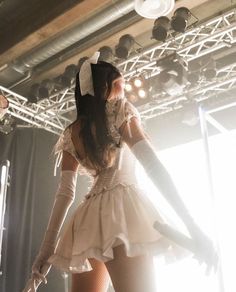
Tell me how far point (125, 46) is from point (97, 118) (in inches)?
89.1

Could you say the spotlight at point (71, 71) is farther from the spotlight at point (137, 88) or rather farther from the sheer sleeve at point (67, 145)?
the sheer sleeve at point (67, 145)

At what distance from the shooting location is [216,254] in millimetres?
967

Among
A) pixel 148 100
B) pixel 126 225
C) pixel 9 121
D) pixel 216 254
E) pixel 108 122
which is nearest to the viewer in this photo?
pixel 216 254

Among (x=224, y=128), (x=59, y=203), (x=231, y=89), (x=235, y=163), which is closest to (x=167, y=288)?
(x=235, y=163)

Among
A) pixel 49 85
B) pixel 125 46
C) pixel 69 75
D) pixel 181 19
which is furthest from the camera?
pixel 49 85

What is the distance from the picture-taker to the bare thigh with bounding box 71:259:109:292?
3.83 ft

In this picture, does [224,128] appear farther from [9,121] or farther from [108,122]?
[108,122]

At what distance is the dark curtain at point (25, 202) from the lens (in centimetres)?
388

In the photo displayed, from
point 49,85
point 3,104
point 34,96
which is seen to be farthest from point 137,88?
point 3,104

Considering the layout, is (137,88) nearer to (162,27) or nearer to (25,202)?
(162,27)

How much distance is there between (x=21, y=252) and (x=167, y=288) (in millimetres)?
1392

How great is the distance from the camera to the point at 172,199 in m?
1.04

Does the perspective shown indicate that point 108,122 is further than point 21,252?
No

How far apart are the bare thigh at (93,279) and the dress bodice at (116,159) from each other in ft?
0.71
